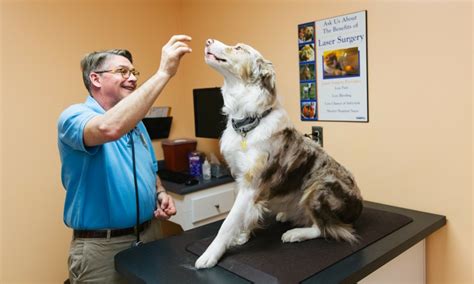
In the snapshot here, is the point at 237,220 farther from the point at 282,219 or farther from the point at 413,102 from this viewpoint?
the point at 413,102

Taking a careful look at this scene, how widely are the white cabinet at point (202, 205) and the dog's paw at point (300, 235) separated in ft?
3.58

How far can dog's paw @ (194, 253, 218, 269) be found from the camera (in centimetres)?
127

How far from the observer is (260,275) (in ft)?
3.89

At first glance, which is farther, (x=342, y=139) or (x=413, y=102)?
(x=342, y=139)

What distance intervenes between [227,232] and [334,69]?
1178 millimetres

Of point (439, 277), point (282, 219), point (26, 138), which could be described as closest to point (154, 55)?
point (26, 138)

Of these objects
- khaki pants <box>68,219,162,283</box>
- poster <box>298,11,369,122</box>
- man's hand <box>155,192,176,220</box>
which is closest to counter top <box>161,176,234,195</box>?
man's hand <box>155,192,176,220</box>

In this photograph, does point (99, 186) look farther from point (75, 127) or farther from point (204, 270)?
point (204, 270)

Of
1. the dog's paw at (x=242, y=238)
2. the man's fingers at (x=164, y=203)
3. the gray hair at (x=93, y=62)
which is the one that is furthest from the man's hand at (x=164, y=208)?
the gray hair at (x=93, y=62)

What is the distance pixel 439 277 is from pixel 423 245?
0.17 metres

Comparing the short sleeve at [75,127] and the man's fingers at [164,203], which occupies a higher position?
the short sleeve at [75,127]

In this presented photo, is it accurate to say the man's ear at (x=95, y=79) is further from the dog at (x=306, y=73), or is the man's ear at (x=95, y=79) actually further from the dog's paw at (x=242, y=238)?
the dog at (x=306, y=73)

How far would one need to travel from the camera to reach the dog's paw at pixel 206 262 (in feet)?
4.16

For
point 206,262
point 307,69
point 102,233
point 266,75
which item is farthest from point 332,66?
point 102,233
